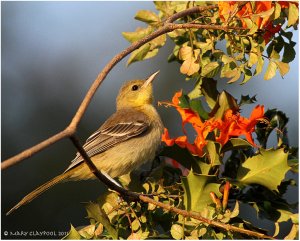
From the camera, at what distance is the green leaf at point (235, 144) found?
2627 millimetres

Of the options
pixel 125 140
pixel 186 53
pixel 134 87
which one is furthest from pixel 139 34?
pixel 134 87

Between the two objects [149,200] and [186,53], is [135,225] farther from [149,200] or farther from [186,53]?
[186,53]

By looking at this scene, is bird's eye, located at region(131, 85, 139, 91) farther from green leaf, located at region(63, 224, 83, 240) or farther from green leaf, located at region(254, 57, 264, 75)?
green leaf, located at region(63, 224, 83, 240)

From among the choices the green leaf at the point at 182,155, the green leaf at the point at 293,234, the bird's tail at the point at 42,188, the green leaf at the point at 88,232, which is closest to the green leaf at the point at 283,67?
the green leaf at the point at 182,155

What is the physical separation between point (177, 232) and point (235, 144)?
514 millimetres

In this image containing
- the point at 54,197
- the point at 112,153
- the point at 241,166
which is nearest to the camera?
the point at 241,166

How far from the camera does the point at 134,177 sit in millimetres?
3008

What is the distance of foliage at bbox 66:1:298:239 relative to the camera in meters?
2.57

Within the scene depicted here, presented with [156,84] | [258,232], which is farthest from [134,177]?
[156,84]

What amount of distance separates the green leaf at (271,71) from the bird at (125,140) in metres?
1.56

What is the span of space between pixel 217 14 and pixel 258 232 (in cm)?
104

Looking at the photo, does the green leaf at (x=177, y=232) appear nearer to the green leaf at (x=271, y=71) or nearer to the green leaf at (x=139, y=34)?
the green leaf at (x=271, y=71)

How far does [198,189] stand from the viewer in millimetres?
2545

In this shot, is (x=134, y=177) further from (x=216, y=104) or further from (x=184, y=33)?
(x=184, y=33)
